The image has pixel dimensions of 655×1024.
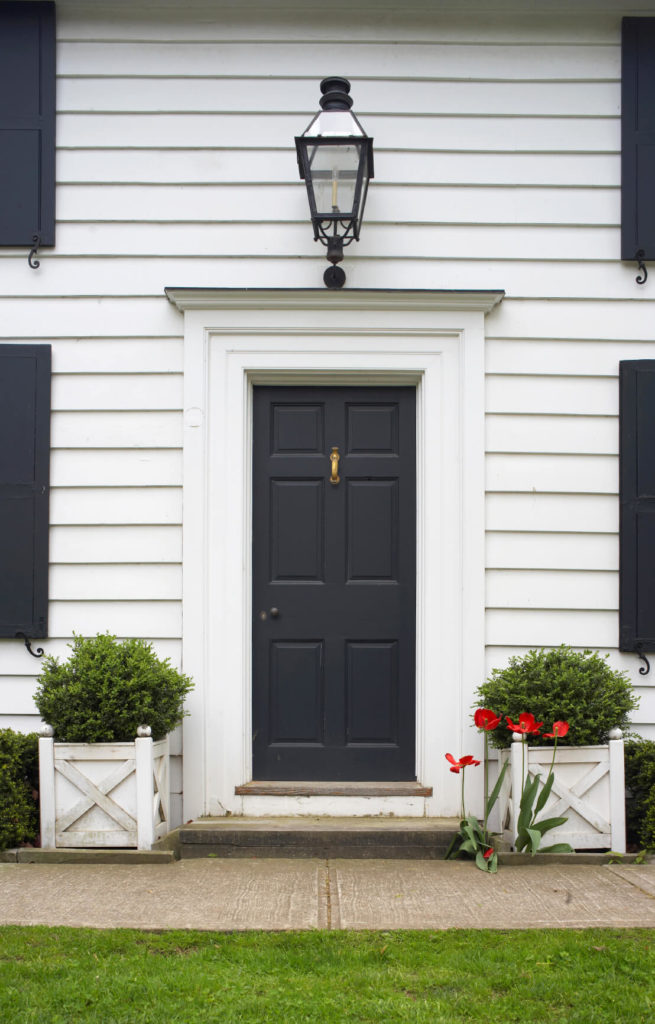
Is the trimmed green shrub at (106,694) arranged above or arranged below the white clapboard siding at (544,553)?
below

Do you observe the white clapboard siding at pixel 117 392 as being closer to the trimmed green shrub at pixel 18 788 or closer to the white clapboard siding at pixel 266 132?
the white clapboard siding at pixel 266 132

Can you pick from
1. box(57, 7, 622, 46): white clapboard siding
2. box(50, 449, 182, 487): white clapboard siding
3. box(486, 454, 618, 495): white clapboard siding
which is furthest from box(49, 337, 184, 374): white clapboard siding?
box(486, 454, 618, 495): white clapboard siding

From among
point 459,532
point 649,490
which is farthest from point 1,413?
point 649,490

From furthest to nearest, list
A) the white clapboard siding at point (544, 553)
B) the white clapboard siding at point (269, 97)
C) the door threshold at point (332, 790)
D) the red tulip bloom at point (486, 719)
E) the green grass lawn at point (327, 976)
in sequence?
the white clapboard siding at point (269, 97) → the white clapboard siding at point (544, 553) → the door threshold at point (332, 790) → the red tulip bloom at point (486, 719) → the green grass lawn at point (327, 976)

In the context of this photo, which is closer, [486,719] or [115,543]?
[486,719]

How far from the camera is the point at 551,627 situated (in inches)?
190

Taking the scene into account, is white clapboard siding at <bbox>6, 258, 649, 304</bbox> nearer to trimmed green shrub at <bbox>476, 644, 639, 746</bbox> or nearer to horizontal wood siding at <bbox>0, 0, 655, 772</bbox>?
horizontal wood siding at <bbox>0, 0, 655, 772</bbox>

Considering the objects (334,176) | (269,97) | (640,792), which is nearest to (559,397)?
(334,176)

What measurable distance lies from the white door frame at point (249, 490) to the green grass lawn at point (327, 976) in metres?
1.57

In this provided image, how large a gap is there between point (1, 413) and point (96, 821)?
2.16 metres

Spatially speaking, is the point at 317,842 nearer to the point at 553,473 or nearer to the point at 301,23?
the point at 553,473

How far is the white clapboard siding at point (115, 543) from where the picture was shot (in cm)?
484

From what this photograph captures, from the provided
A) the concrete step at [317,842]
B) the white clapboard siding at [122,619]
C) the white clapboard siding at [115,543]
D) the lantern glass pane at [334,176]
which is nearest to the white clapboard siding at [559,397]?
the lantern glass pane at [334,176]

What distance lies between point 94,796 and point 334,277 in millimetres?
2856
